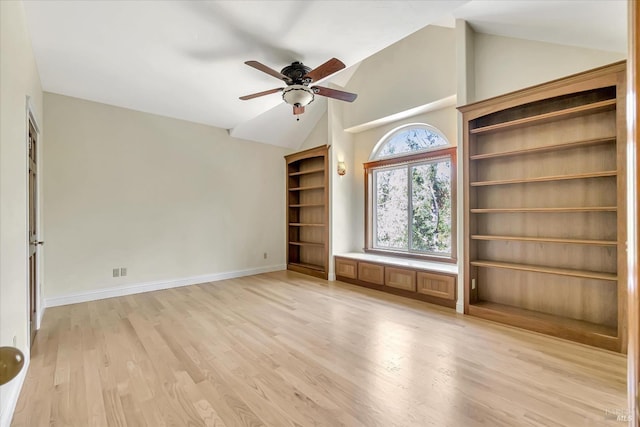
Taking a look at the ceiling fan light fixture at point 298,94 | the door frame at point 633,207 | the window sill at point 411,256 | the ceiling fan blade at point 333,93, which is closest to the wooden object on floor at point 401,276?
the window sill at point 411,256

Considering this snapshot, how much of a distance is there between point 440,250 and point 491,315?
130 centimetres

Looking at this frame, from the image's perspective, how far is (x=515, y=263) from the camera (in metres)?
3.34

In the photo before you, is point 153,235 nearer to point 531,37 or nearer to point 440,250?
point 440,250

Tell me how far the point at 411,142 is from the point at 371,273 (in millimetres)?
2250

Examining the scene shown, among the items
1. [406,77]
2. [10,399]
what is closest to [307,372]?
[10,399]

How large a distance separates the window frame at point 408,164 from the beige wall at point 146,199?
6.77 feet

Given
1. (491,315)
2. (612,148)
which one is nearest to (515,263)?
(491,315)

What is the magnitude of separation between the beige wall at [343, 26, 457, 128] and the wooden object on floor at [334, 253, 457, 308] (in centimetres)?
234

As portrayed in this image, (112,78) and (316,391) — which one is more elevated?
(112,78)

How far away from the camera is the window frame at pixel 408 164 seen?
419 centimetres

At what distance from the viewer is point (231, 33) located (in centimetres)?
267

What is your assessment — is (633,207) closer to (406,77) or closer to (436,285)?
(436,285)

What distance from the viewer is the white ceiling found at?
7.73 ft

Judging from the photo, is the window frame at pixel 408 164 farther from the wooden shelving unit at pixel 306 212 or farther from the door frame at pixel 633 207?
the door frame at pixel 633 207
